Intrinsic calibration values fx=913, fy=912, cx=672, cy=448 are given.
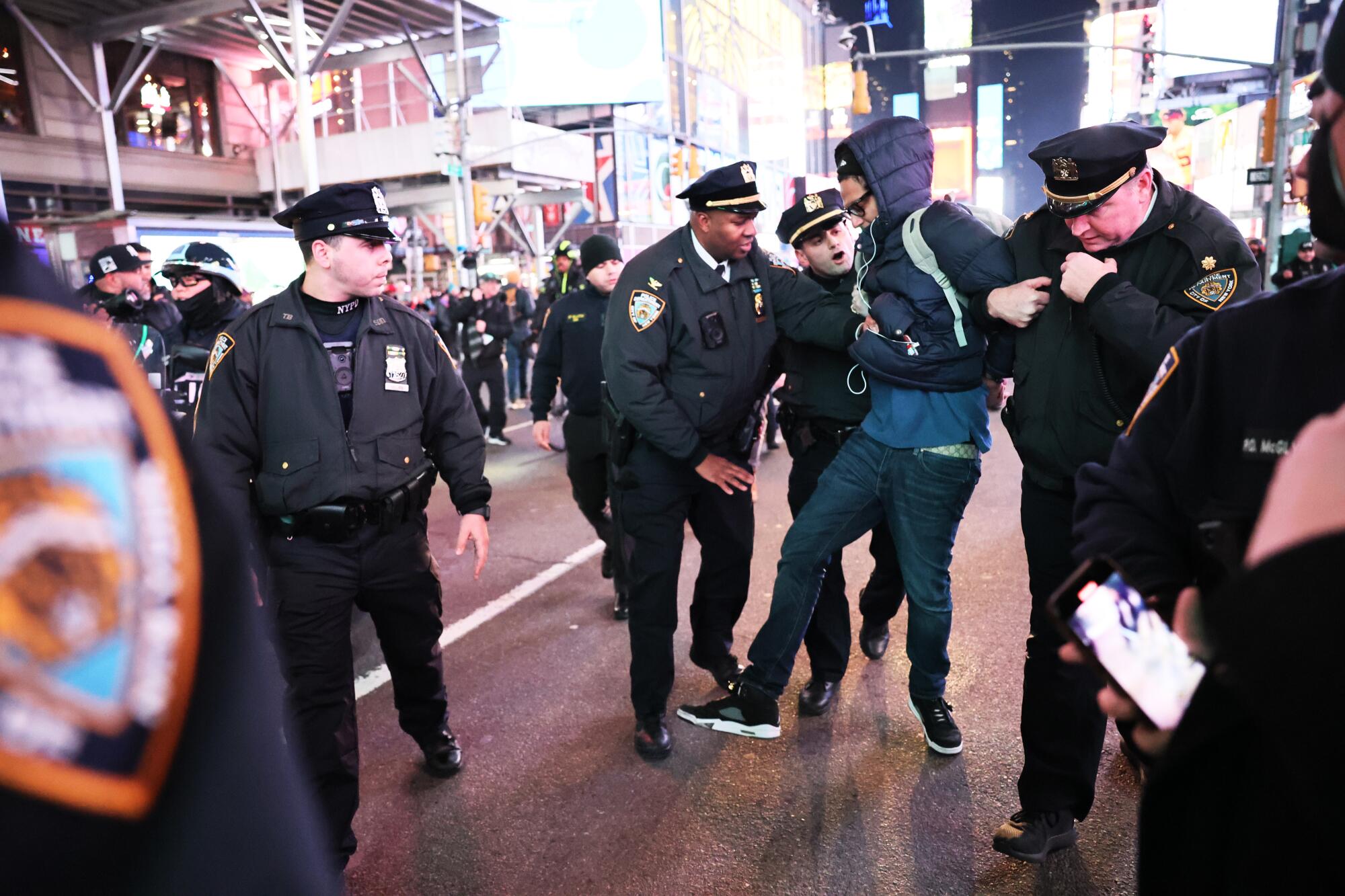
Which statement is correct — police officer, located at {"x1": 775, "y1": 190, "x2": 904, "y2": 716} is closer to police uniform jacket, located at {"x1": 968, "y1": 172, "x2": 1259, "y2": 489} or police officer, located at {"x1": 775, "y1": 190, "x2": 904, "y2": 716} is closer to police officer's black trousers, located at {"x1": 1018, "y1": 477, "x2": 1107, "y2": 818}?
police uniform jacket, located at {"x1": 968, "y1": 172, "x2": 1259, "y2": 489}

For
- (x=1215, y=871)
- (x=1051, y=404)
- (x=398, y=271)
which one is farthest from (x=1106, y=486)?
(x=398, y=271)

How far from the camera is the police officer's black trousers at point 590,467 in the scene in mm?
5742

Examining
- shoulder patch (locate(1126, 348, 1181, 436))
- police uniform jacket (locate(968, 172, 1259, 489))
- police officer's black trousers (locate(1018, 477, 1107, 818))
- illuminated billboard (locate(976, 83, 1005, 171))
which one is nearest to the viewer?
shoulder patch (locate(1126, 348, 1181, 436))

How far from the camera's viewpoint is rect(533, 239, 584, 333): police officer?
9.08 m

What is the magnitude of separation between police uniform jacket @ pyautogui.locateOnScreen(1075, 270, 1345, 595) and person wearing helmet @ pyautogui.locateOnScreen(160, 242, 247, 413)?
15.1 feet

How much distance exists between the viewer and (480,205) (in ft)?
80.5

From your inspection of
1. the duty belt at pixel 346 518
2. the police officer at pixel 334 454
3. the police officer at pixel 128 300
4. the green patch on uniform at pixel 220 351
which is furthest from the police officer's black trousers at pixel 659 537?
the police officer at pixel 128 300

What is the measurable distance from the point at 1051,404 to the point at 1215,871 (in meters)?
2.00

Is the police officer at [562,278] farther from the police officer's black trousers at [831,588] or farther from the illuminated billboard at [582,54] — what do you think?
the illuminated billboard at [582,54]

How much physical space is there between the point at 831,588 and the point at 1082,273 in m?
1.86

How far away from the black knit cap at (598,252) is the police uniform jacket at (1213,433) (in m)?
5.20

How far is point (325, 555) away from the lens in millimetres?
3059

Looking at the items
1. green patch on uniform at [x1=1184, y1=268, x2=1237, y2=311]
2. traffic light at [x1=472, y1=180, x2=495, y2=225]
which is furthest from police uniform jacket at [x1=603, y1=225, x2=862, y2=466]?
traffic light at [x1=472, y1=180, x2=495, y2=225]

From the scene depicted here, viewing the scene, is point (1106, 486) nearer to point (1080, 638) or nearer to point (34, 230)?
point (1080, 638)
